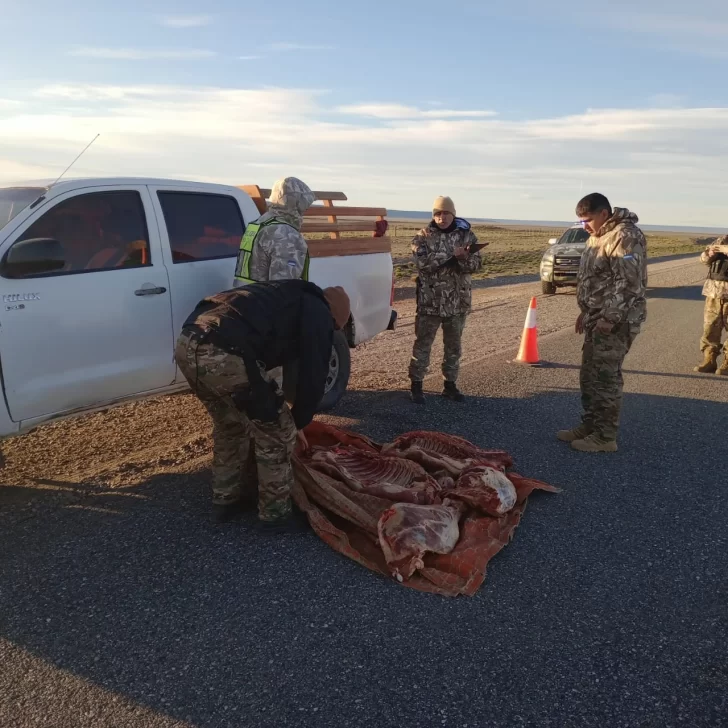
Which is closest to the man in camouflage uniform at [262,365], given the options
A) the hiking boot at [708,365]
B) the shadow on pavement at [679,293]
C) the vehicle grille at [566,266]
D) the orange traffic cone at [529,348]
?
the orange traffic cone at [529,348]

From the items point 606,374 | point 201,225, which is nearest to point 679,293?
point 606,374

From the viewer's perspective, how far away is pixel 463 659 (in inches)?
122

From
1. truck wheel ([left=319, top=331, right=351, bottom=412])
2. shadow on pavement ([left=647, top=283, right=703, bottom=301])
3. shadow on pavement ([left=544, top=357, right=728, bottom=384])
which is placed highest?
truck wheel ([left=319, top=331, right=351, bottom=412])

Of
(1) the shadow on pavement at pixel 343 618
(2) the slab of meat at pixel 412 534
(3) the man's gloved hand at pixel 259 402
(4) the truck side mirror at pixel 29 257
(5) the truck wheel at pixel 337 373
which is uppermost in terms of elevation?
(4) the truck side mirror at pixel 29 257

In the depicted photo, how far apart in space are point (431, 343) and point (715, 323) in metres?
4.44

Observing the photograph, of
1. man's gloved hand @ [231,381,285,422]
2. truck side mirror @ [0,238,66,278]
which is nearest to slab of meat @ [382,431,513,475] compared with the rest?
man's gloved hand @ [231,381,285,422]

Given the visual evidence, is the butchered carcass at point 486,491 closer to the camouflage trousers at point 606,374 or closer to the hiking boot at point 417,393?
the camouflage trousers at point 606,374

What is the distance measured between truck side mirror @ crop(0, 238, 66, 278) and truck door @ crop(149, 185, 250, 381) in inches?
39.3

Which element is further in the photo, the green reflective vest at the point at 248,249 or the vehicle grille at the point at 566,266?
the vehicle grille at the point at 566,266

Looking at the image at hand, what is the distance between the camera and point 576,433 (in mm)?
6230

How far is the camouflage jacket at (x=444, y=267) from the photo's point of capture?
7176 mm

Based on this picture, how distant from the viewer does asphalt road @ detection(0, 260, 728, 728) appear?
280cm

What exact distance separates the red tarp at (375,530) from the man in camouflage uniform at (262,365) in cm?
23

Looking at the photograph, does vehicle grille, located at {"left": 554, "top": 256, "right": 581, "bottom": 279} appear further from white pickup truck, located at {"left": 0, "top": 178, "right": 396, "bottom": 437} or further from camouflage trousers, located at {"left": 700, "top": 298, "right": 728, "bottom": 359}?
white pickup truck, located at {"left": 0, "top": 178, "right": 396, "bottom": 437}
